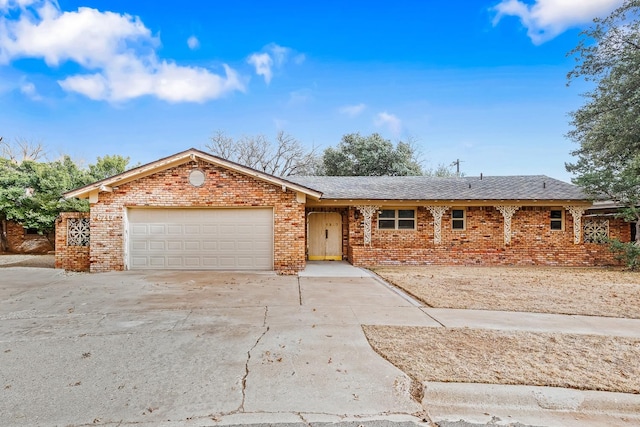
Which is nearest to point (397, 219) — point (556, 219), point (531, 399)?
point (556, 219)

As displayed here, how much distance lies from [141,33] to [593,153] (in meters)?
20.9

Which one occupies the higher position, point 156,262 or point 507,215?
point 507,215

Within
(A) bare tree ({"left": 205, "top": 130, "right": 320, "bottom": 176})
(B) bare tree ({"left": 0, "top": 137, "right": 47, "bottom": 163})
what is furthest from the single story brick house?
(B) bare tree ({"left": 0, "top": 137, "right": 47, "bottom": 163})

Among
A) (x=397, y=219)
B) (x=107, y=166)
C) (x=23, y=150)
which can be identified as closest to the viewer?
(x=397, y=219)

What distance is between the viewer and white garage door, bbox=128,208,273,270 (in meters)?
11.5

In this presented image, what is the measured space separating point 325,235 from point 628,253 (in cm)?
1126

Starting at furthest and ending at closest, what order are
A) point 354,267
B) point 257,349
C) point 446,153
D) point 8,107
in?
point 446,153, point 8,107, point 354,267, point 257,349

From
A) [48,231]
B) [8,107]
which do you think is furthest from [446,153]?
[8,107]

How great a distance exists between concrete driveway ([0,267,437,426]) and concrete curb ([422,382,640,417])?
1.26 ft

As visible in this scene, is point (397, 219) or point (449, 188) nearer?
point (397, 219)

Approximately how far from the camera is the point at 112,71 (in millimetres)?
16469

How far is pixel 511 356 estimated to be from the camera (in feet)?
13.6

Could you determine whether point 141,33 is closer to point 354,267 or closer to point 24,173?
point 24,173

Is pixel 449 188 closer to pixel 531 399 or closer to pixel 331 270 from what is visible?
pixel 331 270
